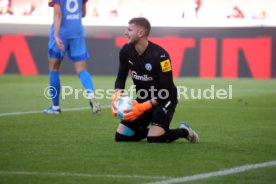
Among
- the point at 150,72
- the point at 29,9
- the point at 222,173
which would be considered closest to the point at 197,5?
the point at 29,9

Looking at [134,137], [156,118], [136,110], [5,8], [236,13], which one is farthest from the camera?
[5,8]

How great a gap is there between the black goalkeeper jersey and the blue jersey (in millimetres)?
3646

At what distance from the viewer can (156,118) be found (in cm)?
875

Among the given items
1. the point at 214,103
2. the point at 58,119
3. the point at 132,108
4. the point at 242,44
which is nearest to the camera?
the point at 132,108

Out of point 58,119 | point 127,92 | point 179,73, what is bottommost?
point 179,73

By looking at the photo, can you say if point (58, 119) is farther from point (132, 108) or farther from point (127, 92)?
point (127, 92)

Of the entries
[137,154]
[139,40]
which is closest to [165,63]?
[139,40]

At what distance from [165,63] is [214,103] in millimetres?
6758

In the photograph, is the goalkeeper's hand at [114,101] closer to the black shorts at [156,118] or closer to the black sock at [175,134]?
the black shorts at [156,118]

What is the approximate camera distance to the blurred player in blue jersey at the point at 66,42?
1239 cm

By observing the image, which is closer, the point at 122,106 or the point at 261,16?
the point at 122,106

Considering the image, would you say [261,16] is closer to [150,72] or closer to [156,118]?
[150,72]

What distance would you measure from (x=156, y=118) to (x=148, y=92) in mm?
408

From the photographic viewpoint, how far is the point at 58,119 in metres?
11.7
